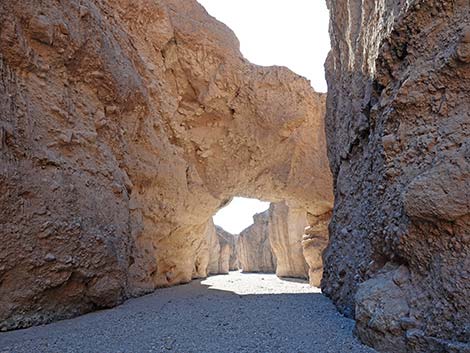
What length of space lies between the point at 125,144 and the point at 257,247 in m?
20.2

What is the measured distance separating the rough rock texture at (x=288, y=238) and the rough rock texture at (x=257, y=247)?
618 cm

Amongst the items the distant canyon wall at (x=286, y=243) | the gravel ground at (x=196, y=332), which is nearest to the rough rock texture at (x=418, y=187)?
the gravel ground at (x=196, y=332)

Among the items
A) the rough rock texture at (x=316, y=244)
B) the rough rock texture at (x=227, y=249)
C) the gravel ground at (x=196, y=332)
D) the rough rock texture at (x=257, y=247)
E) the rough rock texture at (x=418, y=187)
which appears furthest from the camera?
the rough rock texture at (x=227, y=249)

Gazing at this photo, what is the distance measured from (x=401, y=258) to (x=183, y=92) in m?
7.26

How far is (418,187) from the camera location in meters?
2.20

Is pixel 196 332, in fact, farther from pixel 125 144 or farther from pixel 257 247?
pixel 257 247

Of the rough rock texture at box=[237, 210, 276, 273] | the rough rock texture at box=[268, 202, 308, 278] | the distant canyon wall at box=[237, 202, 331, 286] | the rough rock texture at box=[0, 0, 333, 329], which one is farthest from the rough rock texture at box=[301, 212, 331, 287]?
the rough rock texture at box=[237, 210, 276, 273]

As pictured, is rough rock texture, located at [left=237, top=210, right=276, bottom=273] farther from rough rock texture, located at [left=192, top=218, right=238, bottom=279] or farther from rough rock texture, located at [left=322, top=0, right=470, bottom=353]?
rough rock texture, located at [left=322, top=0, right=470, bottom=353]

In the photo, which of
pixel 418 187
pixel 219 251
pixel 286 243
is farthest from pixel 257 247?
pixel 418 187

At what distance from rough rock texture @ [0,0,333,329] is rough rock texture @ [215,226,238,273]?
1481 centimetres

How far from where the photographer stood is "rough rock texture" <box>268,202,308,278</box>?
617 inches

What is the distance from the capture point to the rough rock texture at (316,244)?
11477 mm

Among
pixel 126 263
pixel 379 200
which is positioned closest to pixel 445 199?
pixel 379 200

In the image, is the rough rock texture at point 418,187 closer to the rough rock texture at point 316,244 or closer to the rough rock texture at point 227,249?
the rough rock texture at point 316,244
